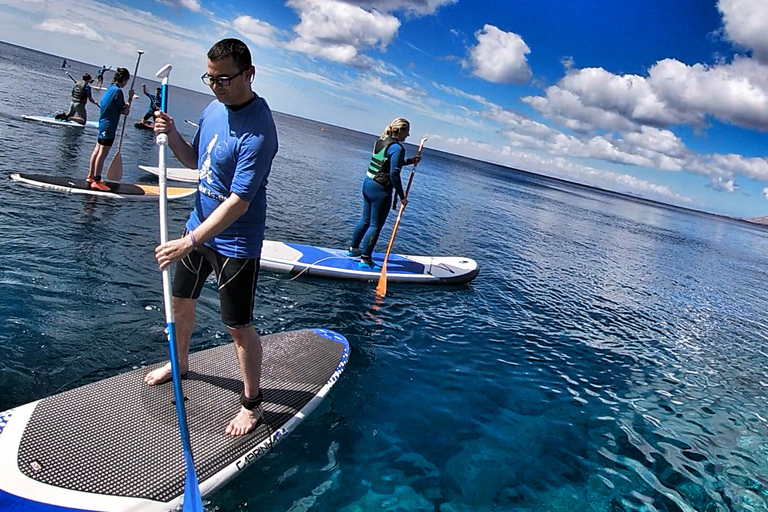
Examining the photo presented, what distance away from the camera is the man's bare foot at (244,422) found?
13.8 ft

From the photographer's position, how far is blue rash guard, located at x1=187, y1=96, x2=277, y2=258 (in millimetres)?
3533

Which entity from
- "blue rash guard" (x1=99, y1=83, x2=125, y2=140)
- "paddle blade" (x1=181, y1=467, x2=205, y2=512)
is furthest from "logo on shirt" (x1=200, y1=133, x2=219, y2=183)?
"blue rash guard" (x1=99, y1=83, x2=125, y2=140)

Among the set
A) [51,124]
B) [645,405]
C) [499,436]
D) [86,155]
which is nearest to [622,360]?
[645,405]

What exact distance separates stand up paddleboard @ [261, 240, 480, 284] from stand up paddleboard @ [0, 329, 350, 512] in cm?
461

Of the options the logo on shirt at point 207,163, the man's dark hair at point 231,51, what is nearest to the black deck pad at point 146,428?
the logo on shirt at point 207,163

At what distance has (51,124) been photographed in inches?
915

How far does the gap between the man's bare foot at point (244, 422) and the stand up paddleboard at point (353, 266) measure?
18.4ft

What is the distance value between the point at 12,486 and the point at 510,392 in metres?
5.70

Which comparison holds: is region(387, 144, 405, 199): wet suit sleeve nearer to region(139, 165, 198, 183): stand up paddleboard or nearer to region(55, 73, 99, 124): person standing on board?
region(139, 165, 198, 183): stand up paddleboard

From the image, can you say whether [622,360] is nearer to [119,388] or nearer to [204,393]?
[204,393]

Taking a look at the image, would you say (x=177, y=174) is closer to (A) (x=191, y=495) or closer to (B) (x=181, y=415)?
(B) (x=181, y=415)

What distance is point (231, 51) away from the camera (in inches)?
136

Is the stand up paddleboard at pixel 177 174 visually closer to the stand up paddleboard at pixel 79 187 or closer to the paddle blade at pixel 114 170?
the paddle blade at pixel 114 170

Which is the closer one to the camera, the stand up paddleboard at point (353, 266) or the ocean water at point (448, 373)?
the ocean water at point (448, 373)
